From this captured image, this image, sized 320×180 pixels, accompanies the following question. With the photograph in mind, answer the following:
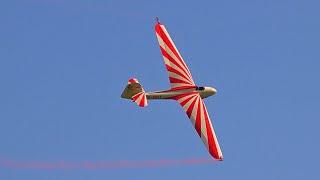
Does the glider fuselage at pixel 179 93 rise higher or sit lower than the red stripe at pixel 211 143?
higher

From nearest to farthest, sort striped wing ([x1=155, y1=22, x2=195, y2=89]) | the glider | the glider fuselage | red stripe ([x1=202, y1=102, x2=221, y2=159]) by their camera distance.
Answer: red stripe ([x1=202, y1=102, x2=221, y2=159])
the glider
the glider fuselage
striped wing ([x1=155, y1=22, x2=195, y2=89])

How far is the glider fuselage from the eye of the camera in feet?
386

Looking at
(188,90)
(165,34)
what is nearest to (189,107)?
(188,90)

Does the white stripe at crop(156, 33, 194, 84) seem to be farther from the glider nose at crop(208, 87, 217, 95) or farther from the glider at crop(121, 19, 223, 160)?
the glider nose at crop(208, 87, 217, 95)

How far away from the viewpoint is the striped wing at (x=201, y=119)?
11256 centimetres

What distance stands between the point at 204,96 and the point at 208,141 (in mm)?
9464

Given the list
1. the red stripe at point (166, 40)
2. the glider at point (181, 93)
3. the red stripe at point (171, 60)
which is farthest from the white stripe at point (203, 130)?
the red stripe at point (166, 40)

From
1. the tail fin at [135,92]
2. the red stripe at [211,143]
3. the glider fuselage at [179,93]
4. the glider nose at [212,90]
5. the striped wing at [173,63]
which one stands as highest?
the striped wing at [173,63]

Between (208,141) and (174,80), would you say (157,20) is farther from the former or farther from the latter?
(208,141)

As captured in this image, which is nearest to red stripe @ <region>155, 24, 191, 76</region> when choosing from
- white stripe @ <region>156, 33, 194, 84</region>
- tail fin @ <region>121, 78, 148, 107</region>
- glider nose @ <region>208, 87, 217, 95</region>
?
white stripe @ <region>156, 33, 194, 84</region>

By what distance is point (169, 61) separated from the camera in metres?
121

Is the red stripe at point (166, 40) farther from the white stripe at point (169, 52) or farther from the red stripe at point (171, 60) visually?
the red stripe at point (171, 60)

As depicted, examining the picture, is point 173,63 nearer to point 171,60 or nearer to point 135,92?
point 171,60

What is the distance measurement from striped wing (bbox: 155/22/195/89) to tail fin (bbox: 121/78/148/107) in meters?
6.48
